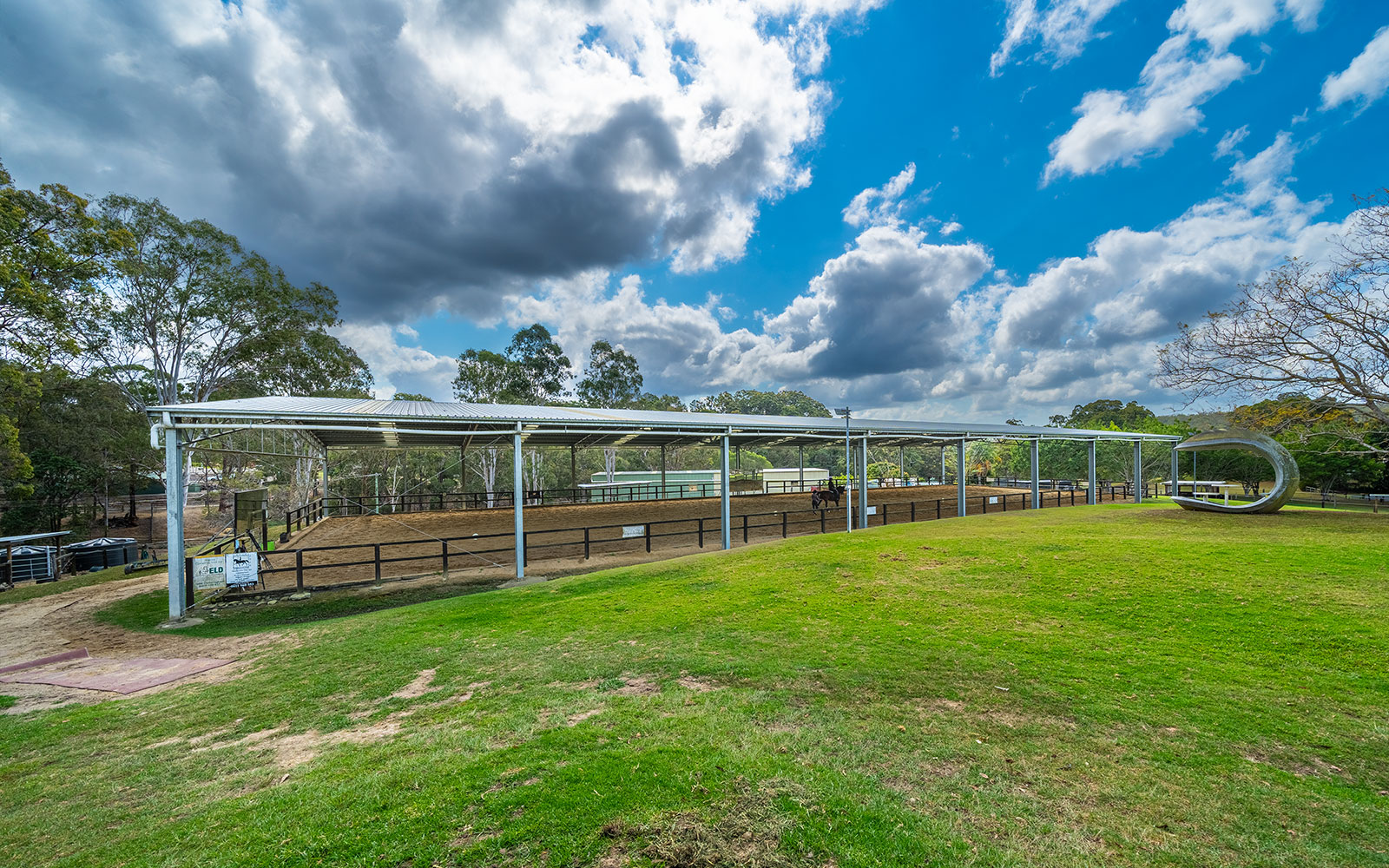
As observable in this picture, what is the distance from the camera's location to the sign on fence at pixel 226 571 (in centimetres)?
964

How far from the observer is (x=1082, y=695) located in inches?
173

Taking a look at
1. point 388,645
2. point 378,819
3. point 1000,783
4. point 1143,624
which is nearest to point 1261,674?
point 1143,624

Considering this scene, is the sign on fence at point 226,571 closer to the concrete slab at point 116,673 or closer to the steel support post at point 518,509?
the concrete slab at point 116,673

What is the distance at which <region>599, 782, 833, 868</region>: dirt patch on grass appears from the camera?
2.36 m

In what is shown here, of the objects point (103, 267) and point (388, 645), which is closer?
point (388, 645)

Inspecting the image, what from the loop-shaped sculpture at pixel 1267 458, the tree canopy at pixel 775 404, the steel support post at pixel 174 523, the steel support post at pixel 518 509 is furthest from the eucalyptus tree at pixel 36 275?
the tree canopy at pixel 775 404

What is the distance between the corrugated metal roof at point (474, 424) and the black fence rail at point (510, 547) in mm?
2580

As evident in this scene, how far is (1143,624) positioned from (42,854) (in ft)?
30.7

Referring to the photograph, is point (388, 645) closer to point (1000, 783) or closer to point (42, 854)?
point (42, 854)

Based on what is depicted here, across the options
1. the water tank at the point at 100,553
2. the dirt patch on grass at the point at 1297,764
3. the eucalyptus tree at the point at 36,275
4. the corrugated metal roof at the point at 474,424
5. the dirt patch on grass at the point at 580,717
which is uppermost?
the eucalyptus tree at the point at 36,275

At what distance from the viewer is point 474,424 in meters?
12.2

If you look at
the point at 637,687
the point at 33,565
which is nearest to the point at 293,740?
the point at 637,687

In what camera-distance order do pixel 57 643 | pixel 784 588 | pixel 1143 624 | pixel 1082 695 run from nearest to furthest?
pixel 1082 695
pixel 1143 624
pixel 57 643
pixel 784 588

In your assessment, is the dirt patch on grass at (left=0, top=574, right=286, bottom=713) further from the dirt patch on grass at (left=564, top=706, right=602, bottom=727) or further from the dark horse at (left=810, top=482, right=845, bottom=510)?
the dark horse at (left=810, top=482, right=845, bottom=510)
